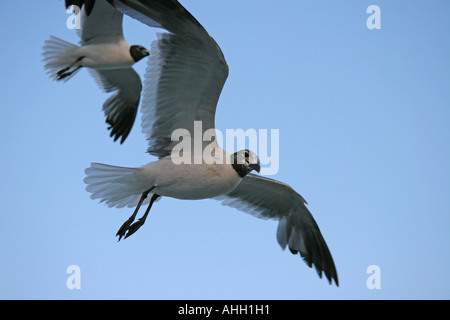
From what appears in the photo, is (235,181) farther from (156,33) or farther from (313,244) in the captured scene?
(313,244)

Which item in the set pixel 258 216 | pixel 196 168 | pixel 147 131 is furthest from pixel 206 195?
pixel 258 216

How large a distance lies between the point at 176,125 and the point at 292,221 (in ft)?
5.65

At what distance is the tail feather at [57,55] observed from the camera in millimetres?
6789

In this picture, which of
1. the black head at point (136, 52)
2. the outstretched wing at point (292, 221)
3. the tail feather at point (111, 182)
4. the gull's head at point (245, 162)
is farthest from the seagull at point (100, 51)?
the gull's head at point (245, 162)

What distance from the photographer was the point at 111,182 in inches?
172

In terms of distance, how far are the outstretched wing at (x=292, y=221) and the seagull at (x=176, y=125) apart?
107 centimetres

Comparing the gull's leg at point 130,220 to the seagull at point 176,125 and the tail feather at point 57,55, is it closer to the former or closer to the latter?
the seagull at point 176,125

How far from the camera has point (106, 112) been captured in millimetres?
7199

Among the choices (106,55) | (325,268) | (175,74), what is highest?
(106,55)

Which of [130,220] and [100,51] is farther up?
[100,51]

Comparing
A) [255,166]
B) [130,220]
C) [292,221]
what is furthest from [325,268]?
[130,220]

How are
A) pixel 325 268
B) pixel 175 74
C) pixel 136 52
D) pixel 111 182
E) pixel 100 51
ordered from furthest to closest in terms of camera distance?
1. pixel 136 52
2. pixel 100 51
3. pixel 325 268
4. pixel 111 182
5. pixel 175 74

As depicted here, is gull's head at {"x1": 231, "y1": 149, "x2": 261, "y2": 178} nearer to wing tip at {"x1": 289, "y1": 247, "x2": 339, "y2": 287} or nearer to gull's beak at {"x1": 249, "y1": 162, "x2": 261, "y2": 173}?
gull's beak at {"x1": 249, "y1": 162, "x2": 261, "y2": 173}

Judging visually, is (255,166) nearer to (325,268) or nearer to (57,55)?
(325,268)
